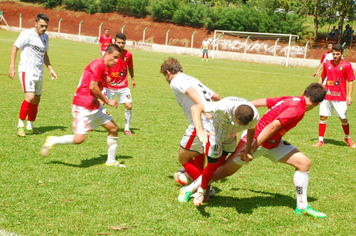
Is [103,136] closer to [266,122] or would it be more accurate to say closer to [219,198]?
[219,198]

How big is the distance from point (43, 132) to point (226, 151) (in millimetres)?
4616

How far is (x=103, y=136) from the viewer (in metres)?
8.23

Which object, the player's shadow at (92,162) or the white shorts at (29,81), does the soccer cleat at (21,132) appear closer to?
the white shorts at (29,81)

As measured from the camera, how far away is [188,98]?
17.1 ft

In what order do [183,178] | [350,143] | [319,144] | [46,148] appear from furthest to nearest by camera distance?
[350,143]
[319,144]
[46,148]
[183,178]

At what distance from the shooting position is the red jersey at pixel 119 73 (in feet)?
27.8

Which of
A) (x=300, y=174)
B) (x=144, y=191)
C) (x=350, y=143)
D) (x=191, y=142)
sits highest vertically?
(x=191, y=142)

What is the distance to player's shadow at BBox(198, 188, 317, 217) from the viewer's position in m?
4.94

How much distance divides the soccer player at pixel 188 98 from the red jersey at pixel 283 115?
73 cm

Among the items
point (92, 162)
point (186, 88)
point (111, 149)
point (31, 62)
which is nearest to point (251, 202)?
point (186, 88)

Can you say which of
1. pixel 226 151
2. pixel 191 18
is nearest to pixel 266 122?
pixel 226 151

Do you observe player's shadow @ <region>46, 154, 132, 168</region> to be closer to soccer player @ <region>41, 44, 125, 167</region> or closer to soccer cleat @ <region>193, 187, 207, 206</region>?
soccer player @ <region>41, 44, 125, 167</region>

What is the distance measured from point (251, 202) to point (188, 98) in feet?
5.19

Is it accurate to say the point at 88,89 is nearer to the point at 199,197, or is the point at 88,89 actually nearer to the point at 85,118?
the point at 85,118
